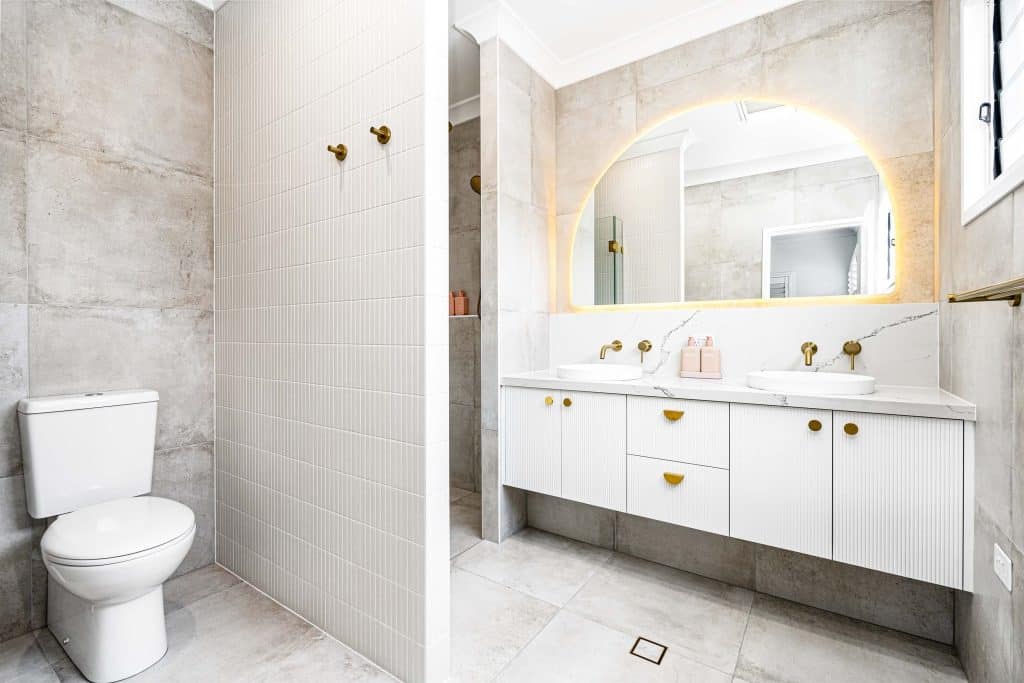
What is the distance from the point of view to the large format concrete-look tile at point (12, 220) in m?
1.59

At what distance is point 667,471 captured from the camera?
1.92 metres

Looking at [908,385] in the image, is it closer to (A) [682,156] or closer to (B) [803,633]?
(B) [803,633]

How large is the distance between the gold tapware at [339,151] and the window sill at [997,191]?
68.7 inches

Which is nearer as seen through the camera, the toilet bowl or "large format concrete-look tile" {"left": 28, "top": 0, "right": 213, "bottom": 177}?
the toilet bowl

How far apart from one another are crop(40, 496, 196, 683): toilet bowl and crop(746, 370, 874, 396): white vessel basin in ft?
6.59

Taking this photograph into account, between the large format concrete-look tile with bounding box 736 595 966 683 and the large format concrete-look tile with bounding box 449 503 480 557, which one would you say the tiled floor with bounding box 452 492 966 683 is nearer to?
the large format concrete-look tile with bounding box 736 595 966 683

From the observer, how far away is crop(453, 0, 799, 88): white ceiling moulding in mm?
2215

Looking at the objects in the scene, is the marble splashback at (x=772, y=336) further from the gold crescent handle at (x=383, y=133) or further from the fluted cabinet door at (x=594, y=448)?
the gold crescent handle at (x=383, y=133)

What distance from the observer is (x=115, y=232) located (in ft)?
6.06

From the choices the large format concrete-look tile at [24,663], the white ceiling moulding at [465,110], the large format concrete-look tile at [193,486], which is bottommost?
the large format concrete-look tile at [24,663]

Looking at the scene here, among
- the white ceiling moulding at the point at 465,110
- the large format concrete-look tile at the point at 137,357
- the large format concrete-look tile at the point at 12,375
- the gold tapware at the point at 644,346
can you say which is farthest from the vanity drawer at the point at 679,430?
the white ceiling moulding at the point at 465,110

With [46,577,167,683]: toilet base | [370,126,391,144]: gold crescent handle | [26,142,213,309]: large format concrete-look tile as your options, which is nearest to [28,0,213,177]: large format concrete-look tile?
[26,142,213,309]: large format concrete-look tile

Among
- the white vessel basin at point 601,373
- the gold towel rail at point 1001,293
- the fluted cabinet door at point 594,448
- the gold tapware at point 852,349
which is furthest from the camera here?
the white vessel basin at point 601,373

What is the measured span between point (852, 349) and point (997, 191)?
2.88 feet
